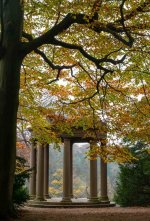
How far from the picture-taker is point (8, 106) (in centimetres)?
1432

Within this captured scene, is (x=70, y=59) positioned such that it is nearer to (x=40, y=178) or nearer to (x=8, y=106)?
(x=8, y=106)

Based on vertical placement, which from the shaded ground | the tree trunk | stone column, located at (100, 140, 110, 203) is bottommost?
the shaded ground

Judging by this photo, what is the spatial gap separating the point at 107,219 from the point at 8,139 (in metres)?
6.12

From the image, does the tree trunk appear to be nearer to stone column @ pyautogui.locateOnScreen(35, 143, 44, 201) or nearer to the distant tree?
stone column @ pyautogui.locateOnScreen(35, 143, 44, 201)

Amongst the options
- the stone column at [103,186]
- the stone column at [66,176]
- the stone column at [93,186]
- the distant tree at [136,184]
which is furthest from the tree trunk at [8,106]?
the stone column at [103,186]

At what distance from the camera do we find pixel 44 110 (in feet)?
70.6

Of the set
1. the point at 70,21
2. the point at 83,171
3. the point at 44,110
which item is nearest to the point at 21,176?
the point at 44,110

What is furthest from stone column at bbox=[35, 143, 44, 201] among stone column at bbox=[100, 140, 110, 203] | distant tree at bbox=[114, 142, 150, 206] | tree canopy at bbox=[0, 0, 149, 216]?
tree canopy at bbox=[0, 0, 149, 216]

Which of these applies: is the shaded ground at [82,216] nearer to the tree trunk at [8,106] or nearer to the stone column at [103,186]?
the tree trunk at [8,106]

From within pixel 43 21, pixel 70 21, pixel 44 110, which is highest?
pixel 43 21

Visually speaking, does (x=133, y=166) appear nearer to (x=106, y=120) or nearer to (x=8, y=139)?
(x=106, y=120)

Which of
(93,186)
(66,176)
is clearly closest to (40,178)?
(66,176)

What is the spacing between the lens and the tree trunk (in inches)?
557

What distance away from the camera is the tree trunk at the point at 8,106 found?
14141mm
